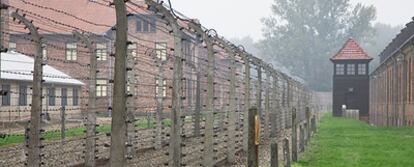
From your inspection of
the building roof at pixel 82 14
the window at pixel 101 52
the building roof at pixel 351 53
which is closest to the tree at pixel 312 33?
the building roof at pixel 351 53

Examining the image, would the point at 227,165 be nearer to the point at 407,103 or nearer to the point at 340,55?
the point at 407,103

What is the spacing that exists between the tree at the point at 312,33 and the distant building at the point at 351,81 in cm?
2238

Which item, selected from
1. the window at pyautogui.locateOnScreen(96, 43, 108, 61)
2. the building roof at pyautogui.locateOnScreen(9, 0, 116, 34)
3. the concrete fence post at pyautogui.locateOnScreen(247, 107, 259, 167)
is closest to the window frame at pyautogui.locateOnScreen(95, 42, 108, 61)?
the window at pyautogui.locateOnScreen(96, 43, 108, 61)

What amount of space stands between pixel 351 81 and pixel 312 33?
26456 mm

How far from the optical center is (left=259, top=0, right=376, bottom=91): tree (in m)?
74.1

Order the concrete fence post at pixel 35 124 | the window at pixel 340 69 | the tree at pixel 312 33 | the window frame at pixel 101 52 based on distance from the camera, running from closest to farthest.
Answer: the concrete fence post at pixel 35 124
the window frame at pixel 101 52
the window at pixel 340 69
the tree at pixel 312 33

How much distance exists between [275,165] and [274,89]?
1223 centimetres

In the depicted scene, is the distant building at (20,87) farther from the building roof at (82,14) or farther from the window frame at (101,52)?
the building roof at (82,14)

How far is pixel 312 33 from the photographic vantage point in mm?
76000

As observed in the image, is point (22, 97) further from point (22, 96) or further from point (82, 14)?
point (82, 14)

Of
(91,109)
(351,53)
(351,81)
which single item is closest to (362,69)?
(351,81)

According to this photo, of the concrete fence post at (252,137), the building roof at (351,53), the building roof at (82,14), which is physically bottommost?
the concrete fence post at (252,137)

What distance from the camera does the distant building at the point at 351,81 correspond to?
5019 centimetres

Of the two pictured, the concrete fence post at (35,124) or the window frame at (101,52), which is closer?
the concrete fence post at (35,124)
